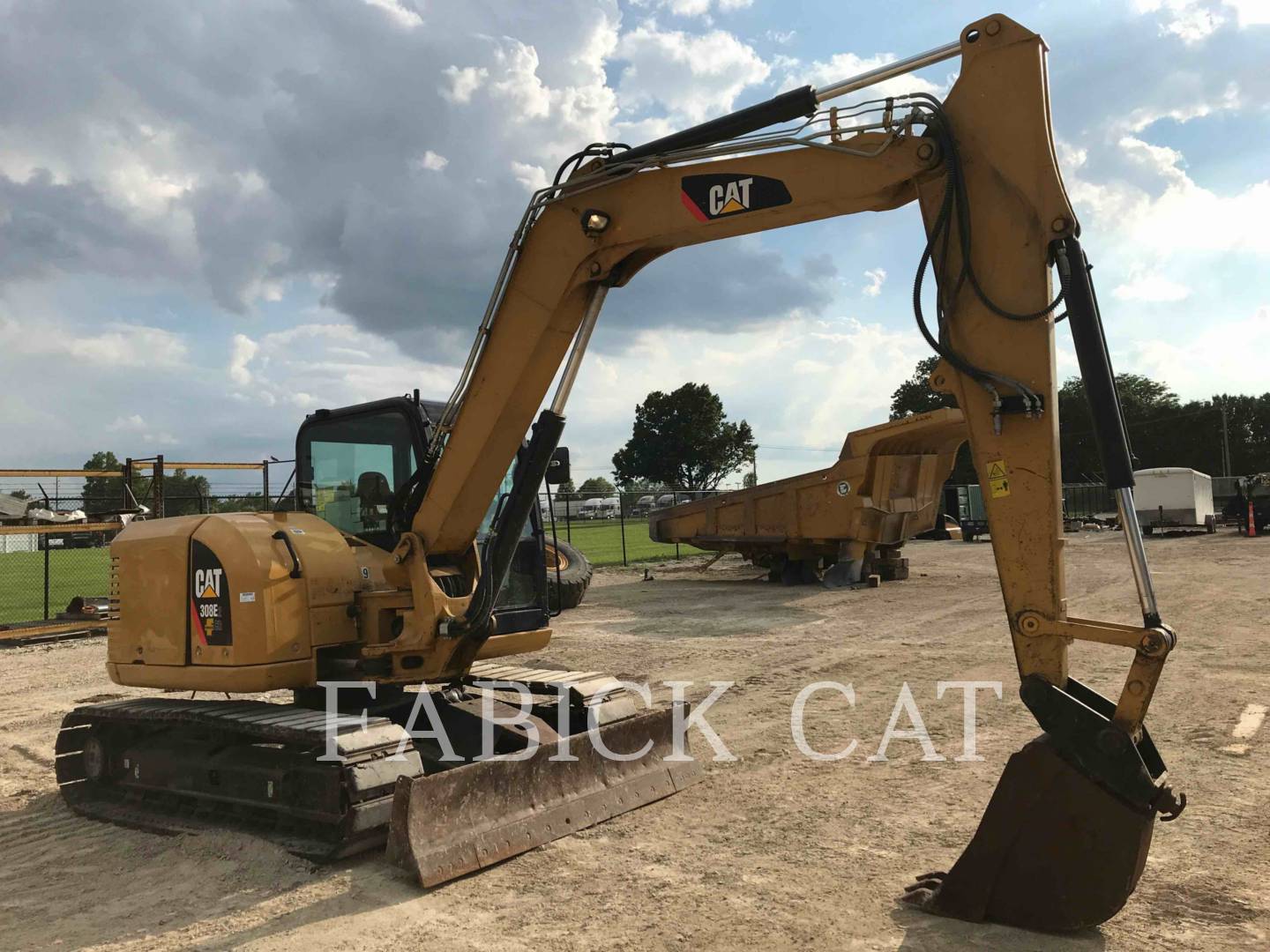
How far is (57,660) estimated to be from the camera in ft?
41.2

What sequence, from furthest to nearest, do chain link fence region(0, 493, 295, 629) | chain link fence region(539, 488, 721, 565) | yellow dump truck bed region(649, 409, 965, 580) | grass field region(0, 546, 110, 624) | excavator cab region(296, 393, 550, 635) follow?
chain link fence region(539, 488, 721, 565) → grass field region(0, 546, 110, 624) → yellow dump truck bed region(649, 409, 965, 580) → chain link fence region(0, 493, 295, 629) → excavator cab region(296, 393, 550, 635)

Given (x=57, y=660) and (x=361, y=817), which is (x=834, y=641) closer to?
(x=361, y=817)

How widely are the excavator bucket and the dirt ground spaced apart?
0.11 m

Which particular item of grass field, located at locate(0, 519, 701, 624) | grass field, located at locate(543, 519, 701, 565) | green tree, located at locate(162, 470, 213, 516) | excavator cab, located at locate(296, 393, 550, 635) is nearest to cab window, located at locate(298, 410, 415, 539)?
excavator cab, located at locate(296, 393, 550, 635)

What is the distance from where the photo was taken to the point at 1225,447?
66375mm

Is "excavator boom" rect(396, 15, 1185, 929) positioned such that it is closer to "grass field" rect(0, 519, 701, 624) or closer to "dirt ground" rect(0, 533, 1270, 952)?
"dirt ground" rect(0, 533, 1270, 952)

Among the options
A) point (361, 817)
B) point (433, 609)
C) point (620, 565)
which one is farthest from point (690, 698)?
point (620, 565)

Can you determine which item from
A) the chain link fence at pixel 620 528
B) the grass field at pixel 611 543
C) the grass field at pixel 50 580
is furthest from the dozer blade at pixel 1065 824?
the grass field at pixel 611 543

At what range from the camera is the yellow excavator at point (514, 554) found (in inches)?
161

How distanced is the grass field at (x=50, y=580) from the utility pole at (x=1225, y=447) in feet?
218

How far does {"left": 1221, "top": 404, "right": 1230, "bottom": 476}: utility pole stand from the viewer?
66.2 meters

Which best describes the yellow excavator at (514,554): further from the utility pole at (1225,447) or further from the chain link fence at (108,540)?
the utility pole at (1225,447)

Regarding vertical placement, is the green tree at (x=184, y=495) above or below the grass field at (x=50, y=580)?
above

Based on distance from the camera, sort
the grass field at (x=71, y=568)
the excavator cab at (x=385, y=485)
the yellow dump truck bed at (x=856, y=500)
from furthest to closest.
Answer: the grass field at (x=71, y=568)
the yellow dump truck bed at (x=856, y=500)
the excavator cab at (x=385, y=485)
